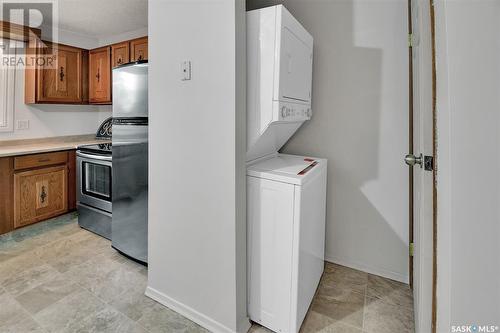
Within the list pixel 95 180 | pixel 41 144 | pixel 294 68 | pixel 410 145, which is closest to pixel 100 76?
pixel 41 144

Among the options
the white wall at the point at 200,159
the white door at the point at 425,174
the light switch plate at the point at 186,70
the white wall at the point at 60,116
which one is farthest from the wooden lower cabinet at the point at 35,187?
the white door at the point at 425,174

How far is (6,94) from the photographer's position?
325cm

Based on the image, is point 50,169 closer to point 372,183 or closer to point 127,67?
point 127,67

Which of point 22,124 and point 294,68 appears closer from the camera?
point 294,68

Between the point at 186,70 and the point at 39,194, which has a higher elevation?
the point at 186,70

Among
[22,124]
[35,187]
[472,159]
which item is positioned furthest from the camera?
[22,124]

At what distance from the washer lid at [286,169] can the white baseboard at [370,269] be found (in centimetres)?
89

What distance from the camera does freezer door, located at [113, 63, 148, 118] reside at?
217 cm

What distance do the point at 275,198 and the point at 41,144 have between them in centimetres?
345

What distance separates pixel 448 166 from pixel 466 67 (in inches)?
8.3

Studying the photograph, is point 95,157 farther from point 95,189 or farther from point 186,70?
point 186,70

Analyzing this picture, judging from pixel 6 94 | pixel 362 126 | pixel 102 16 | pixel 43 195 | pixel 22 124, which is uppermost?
pixel 102 16

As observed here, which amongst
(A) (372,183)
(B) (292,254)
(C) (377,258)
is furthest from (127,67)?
(C) (377,258)

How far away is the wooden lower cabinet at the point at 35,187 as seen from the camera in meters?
2.87
